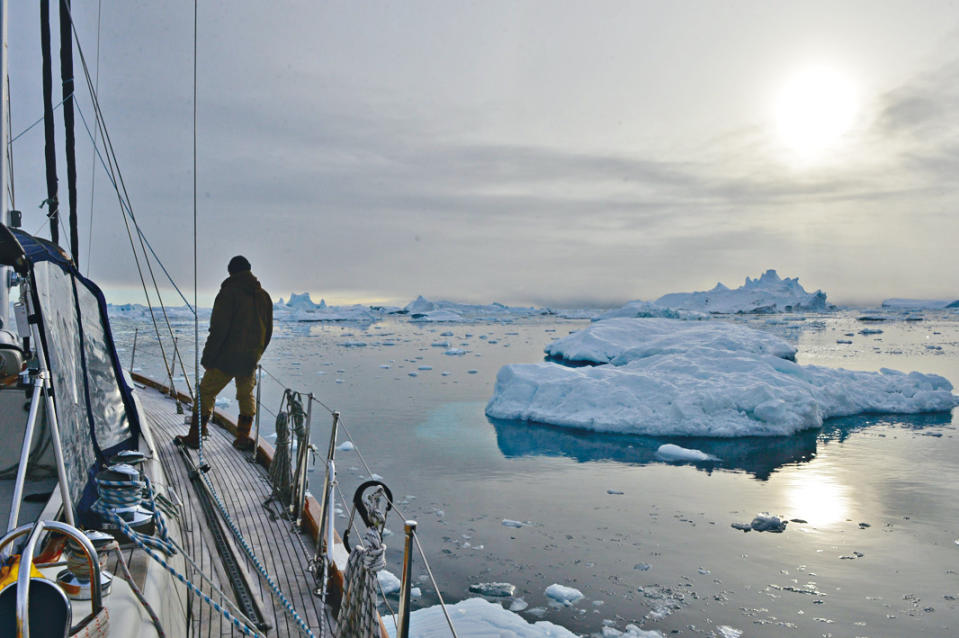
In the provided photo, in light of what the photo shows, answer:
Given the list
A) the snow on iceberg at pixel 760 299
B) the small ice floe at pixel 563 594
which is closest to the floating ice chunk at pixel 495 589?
the small ice floe at pixel 563 594

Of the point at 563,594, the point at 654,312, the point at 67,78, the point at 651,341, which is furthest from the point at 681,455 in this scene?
the point at 654,312

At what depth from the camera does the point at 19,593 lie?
1135 millimetres

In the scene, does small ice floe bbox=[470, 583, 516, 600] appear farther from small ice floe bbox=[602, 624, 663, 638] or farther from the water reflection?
the water reflection

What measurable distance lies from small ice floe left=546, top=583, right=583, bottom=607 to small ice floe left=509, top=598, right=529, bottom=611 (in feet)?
0.87

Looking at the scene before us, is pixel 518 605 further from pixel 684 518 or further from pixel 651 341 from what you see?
pixel 651 341

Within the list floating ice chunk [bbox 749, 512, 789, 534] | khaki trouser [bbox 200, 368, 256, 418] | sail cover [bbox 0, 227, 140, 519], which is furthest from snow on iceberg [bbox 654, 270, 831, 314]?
sail cover [bbox 0, 227, 140, 519]

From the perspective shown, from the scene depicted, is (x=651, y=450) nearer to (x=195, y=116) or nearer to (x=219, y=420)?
(x=219, y=420)

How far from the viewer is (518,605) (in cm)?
507

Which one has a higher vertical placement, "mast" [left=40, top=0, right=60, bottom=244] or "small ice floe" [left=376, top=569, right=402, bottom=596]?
"mast" [left=40, top=0, right=60, bottom=244]

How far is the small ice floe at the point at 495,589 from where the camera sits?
5.28 m

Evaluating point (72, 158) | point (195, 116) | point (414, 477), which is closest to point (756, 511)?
point (414, 477)

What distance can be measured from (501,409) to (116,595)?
1195 centimetres

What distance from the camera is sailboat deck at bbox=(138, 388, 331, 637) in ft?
8.99

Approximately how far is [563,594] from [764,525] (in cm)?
324
